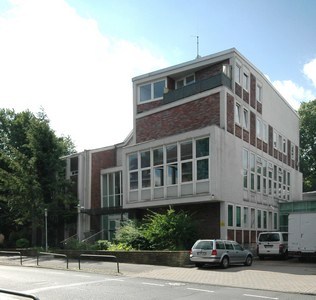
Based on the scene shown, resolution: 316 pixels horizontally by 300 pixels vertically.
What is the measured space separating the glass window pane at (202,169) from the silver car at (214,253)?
5.60 m

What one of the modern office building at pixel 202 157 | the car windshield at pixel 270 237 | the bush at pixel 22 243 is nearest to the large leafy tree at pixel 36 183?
the bush at pixel 22 243

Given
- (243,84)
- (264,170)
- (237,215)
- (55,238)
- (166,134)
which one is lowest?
(55,238)

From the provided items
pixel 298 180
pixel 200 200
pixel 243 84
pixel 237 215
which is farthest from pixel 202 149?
pixel 298 180

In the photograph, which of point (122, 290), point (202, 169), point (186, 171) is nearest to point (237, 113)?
point (202, 169)

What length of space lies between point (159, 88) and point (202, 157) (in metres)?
8.27

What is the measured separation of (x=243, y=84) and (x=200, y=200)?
944cm

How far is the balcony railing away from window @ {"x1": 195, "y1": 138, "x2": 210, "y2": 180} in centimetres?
393

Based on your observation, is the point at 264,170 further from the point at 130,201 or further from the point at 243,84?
the point at 130,201

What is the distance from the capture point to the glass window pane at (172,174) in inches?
1141

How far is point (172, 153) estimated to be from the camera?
29.4 meters

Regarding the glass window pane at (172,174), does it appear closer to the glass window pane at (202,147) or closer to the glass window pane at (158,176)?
the glass window pane at (158,176)

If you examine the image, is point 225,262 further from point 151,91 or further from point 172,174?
point 151,91

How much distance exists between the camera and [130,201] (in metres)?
31.8

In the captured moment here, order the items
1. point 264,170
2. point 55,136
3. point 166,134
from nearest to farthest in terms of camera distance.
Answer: point 166,134 → point 264,170 → point 55,136
